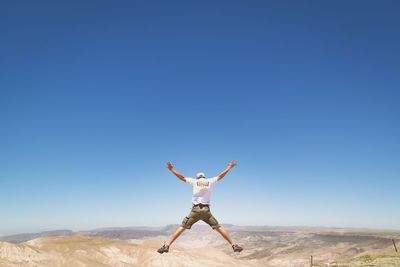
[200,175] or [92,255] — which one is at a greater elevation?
[200,175]

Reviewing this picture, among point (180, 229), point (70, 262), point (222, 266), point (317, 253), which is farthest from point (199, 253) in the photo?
point (180, 229)

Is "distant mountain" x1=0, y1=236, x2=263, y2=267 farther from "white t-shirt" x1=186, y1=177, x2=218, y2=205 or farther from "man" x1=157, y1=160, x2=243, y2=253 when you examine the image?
"white t-shirt" x1=186, y1=177, x2=218, y2=205

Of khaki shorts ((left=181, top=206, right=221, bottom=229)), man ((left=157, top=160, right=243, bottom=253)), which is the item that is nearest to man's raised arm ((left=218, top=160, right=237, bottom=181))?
man ((left=157, top=160, right=243, bottom=253))

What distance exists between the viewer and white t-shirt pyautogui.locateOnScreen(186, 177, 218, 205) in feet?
20.5

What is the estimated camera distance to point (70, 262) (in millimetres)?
64562

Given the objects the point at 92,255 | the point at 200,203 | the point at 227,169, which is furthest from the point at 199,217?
the point at 92,255

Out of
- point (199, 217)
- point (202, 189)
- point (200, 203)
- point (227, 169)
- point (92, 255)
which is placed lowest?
point (92, 255)

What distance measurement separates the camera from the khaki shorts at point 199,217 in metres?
6.19

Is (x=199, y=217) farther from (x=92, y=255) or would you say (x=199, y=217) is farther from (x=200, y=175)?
(x=92, y=255)

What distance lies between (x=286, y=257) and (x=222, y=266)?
78.8 meters

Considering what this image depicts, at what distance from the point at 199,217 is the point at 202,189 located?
684mm

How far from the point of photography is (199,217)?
6.25 meters

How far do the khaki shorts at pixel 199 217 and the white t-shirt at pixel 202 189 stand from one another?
166 millimetres

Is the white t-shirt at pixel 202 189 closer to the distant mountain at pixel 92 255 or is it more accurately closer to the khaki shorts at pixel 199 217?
the khaki shorts at pixel 199 217
